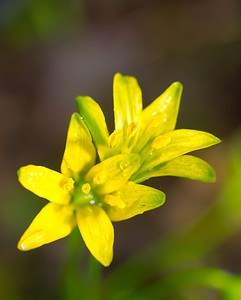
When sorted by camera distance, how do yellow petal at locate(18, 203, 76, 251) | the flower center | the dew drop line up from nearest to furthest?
yellow petal at locate(18, 203, 76, 251)
the dew drop
the flower center

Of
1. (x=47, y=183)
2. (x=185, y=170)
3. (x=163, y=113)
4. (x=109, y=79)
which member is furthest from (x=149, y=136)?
(x=109, y=79)

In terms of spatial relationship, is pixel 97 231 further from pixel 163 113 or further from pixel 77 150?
Answer: pixel 163 113

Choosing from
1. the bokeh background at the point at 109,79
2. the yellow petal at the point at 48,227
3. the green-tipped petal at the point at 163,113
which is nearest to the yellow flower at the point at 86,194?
the yellow petal at the point at 48,227

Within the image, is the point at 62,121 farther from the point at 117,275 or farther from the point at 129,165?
the point at 129,165

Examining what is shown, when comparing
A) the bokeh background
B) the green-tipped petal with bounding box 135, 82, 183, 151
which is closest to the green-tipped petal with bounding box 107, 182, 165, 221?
the green-tipped petal with bounding box 135, 82, 183, 151

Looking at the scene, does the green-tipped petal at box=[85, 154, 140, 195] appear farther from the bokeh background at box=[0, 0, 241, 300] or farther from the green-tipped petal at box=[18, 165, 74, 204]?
the bokeh background at box=[0, 0, 241, 300]

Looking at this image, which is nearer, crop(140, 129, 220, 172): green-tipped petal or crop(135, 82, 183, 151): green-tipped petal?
crop(140, 129, 220, 172): green-tipped petal

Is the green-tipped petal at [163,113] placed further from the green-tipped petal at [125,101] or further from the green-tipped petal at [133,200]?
the green-tipped petal at [133,200]

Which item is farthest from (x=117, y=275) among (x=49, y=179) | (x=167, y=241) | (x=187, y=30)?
(x=187, y=30)
